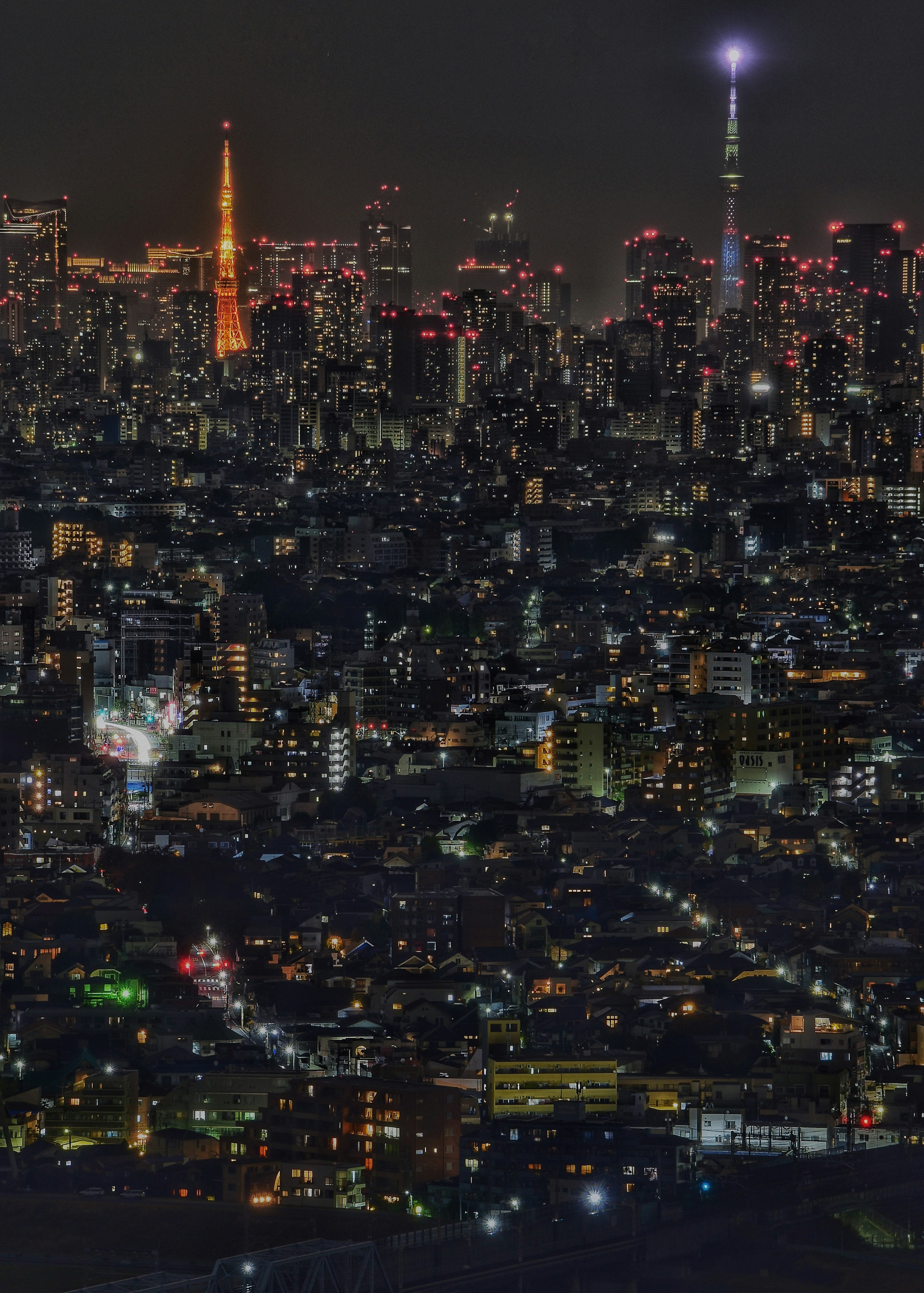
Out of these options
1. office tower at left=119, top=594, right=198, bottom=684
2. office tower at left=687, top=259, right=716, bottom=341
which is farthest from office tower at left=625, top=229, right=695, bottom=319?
office tower at left=119, top=594, right=198, bottom=684

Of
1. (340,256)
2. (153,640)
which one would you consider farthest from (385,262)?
(153,640)

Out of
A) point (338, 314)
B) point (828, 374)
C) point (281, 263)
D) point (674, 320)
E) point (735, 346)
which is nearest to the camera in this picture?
point (828, 374)

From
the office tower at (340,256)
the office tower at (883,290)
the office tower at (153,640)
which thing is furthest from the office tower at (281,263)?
the office tower at (153,640)

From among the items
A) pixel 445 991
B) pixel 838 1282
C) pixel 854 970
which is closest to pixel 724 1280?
pixel 838 1282

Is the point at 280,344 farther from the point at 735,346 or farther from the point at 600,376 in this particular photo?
the point at 735,346

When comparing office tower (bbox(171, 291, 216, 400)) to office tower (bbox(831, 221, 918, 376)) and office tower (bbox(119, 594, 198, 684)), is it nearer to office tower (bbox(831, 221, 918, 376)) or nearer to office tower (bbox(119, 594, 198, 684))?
office tower (bbox(831, 221, 918, 376))

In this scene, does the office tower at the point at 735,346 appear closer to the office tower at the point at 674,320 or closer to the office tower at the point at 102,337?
the office tower at the point at 674,320
